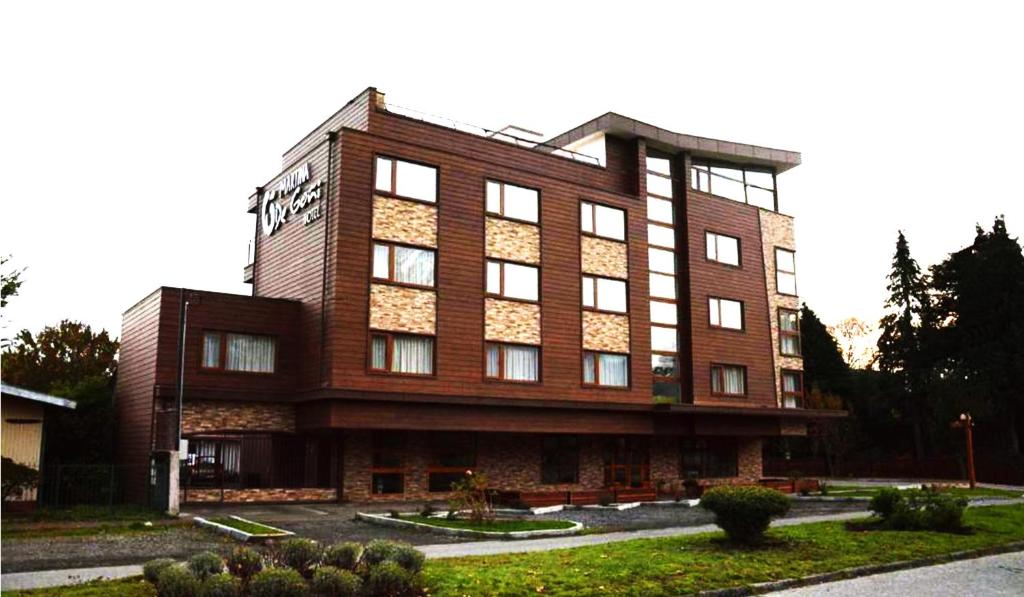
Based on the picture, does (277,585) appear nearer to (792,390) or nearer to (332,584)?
(332,584)

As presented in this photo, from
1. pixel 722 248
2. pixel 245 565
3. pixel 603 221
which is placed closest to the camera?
pixel 245 565

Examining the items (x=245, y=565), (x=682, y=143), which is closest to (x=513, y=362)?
(x=682, y=143)

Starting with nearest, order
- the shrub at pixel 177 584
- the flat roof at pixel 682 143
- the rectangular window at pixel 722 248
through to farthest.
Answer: the shrub at pixel 177 584 < the flat roof at pixel 682 143 < the rectangular window at pixel 722 248

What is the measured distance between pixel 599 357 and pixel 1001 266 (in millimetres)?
34705

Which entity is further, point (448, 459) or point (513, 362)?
point (513, 362)

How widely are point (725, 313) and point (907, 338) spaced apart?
Result: 87.2 ft

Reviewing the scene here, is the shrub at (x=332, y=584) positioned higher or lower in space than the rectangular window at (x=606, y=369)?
lower

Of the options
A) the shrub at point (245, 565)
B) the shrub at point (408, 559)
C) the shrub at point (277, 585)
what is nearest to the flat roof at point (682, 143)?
the shrub at point (408, 559)

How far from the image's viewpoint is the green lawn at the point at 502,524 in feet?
63.5

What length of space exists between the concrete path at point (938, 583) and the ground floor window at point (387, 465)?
61.5 ft

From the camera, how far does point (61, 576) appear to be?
1230 centimetres

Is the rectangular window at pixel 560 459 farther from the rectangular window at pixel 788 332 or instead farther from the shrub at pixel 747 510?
the shrub at pixel 747 510

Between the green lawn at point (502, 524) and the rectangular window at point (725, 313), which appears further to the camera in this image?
the rectangular window at point (725, 313)

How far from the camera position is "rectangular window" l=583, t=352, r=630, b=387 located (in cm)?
3388
